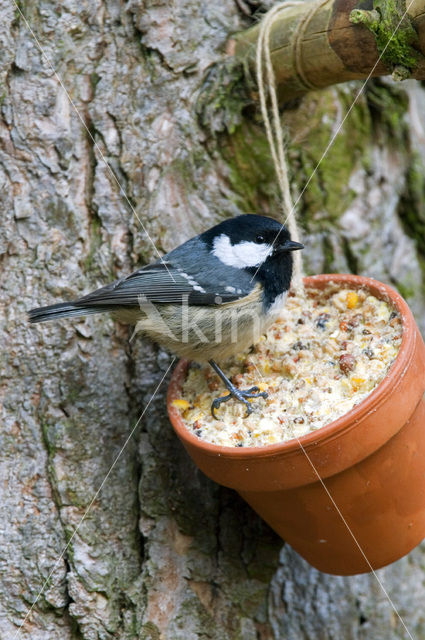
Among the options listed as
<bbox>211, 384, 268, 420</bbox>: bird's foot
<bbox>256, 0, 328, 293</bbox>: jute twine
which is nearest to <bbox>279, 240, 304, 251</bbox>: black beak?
<bbox>256, 0, 328, 293</bbox>: jute twine

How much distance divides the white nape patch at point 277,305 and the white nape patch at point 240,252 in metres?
0.13

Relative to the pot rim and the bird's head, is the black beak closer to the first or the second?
the bird's head

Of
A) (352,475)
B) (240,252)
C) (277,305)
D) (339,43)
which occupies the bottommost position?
(352,475)

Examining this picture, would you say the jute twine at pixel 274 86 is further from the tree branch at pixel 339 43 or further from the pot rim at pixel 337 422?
the pot rim at pixel 337 422

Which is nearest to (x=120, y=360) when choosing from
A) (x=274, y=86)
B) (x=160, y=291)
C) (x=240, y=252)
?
(x=160, y=291)

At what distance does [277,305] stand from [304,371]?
24cm

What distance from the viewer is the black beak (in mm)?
2125

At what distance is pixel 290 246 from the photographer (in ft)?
7.02

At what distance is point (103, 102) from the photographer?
7.66ft

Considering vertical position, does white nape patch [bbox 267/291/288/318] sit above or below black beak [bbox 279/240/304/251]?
below

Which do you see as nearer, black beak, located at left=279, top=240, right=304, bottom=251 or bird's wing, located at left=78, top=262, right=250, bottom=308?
bird's wing, located at left=78, top=262, right=250, bottom=308

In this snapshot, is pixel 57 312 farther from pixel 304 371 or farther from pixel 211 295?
pixel 304 371

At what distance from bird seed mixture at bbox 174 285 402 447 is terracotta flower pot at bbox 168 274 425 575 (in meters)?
0.08

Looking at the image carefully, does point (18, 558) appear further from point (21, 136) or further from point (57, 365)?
point (21, 136)
